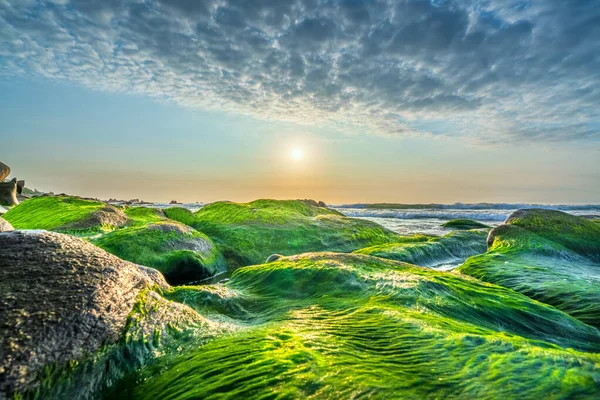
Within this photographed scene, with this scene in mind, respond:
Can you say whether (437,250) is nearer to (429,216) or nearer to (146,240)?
(146,240)

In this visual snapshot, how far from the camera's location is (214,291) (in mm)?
3717

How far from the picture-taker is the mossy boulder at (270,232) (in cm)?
1000

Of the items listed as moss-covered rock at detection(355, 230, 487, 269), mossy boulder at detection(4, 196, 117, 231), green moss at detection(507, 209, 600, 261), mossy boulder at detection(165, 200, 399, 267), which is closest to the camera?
moss-covered rock at detection(355, 230, 487, 269)

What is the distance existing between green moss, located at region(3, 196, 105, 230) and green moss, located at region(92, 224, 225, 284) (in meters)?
2.61

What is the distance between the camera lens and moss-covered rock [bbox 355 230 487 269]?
26.1 ft

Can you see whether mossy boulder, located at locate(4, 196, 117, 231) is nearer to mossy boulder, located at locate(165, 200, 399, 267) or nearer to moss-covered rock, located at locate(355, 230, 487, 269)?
mossy boulder, located at locate(165, 200, 399, 267)

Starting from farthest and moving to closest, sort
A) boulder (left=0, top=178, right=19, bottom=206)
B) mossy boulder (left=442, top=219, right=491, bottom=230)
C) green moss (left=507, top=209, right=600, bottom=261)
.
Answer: boulder (left=0, top=178, right=19, bottom=206) < mossy boulder (left=442, top=219, right=491, bottom=230) < green moss (left=507, top=209, right=600, bottom=261)

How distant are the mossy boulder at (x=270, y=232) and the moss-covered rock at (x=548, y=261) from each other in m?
4.43

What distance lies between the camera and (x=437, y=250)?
364 inches

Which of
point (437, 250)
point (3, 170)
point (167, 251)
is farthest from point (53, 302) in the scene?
point (3, 170)

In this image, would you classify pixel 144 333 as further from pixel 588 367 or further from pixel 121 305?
pixel 588 367

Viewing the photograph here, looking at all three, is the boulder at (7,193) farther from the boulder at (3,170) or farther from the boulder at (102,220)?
the boulder at (102,220)

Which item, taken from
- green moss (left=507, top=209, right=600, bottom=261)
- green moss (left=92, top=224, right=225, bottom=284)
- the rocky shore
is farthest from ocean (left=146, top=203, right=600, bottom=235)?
the rocky shore

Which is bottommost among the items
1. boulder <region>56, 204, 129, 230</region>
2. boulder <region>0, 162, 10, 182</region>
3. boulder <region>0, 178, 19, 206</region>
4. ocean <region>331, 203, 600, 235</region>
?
ocean <region>331, 203, 600, 235</region>
